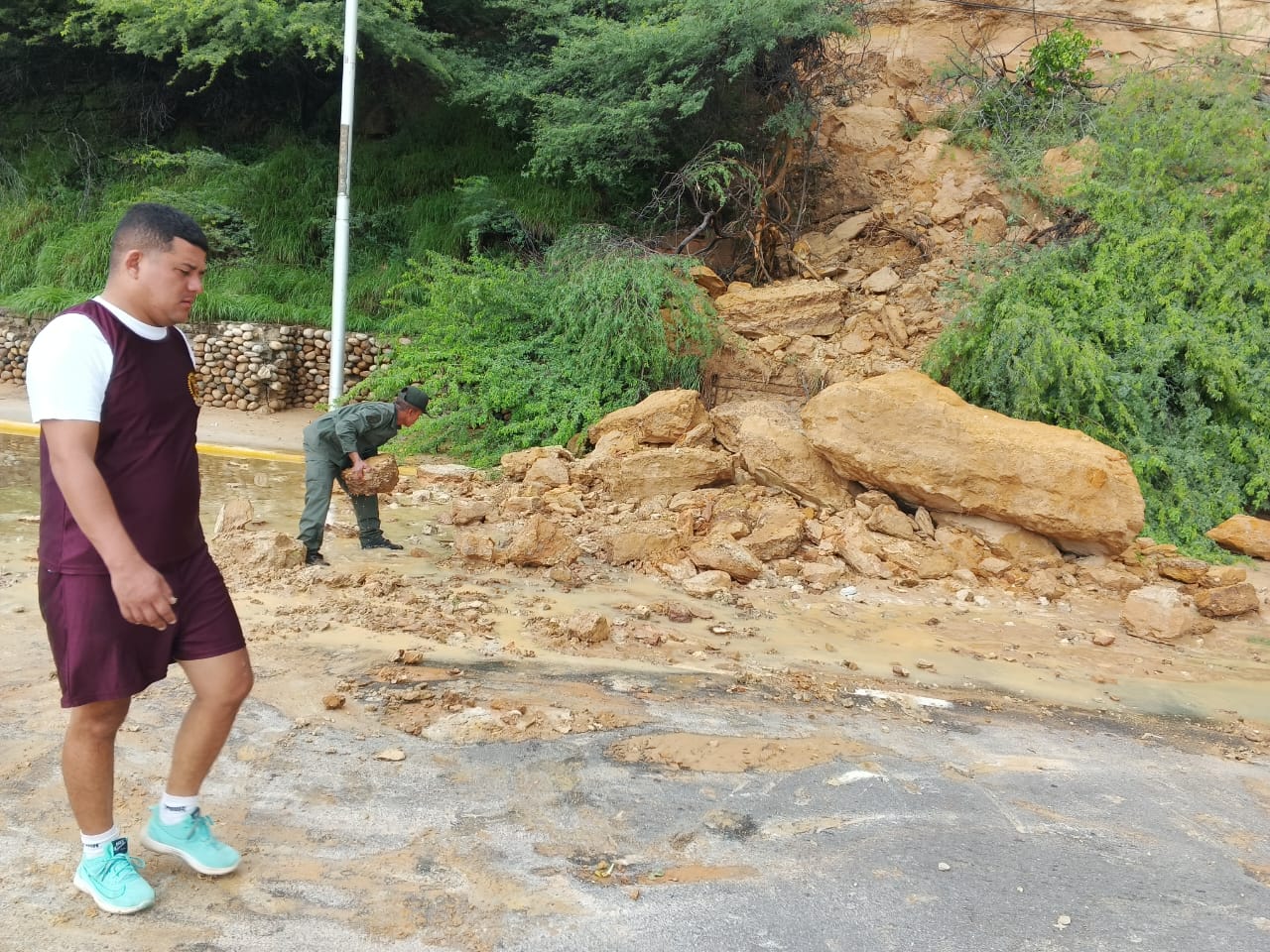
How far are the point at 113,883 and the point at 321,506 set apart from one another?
3819 mm

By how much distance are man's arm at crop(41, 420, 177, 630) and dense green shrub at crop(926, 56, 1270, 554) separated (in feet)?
23.0

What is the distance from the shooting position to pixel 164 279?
2324mm

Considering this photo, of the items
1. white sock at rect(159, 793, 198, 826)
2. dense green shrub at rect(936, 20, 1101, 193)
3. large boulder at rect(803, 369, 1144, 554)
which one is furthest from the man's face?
dense green shrub at rect(936, 20, 1101, 193)

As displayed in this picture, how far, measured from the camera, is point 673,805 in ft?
10.3

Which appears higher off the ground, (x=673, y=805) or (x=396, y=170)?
(x=396, y=170)

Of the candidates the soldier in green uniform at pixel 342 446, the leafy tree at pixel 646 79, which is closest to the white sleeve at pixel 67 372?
the soldier in green uniform at pixel 342 446

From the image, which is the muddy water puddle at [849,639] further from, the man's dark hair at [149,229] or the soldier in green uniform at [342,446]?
the man's dark hair at [149,229]

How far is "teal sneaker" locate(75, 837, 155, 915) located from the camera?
91.6 inches

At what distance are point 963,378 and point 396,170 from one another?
902 cm

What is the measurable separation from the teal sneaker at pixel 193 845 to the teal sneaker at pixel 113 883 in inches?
5.1

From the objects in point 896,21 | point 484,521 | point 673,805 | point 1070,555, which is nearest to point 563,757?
point 673,805

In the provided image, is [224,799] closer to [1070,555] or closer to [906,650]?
[906,650]

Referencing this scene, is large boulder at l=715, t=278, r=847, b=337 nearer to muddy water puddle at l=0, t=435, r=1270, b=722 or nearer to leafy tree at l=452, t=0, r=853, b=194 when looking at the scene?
leafy tree at l=452, t=0, r=853, b=194

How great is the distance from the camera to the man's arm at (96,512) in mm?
2098
